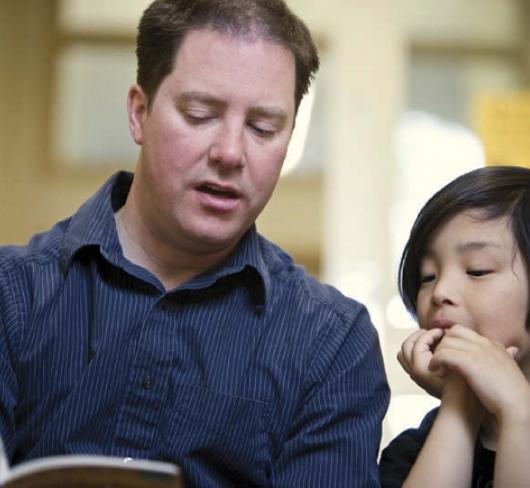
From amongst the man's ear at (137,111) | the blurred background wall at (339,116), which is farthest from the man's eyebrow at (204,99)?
the blurred background wall at (339,116)

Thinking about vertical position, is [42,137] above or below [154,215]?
above

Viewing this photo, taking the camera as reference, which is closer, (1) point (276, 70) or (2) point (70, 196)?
(1) point (276, 70)

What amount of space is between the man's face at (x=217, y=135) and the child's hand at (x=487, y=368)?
0.33m

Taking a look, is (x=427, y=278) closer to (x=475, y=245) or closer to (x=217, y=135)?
(x=475, y=245)

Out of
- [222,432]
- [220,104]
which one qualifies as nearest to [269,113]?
[220,104]

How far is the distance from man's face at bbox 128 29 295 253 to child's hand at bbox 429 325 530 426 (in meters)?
0.33

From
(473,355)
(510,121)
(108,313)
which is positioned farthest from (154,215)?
(510,121)

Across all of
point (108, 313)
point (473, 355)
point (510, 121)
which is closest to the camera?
point (473, 355)

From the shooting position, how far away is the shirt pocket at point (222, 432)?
3.85 feet

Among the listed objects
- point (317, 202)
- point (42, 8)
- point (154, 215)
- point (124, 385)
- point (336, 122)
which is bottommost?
point (124, 385)

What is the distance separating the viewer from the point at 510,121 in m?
2.14

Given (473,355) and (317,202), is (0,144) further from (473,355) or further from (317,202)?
(473,355)

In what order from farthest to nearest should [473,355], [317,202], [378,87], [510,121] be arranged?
[317,202] → [378,87] → [510,121] → [473,355]

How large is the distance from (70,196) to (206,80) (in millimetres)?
1940
